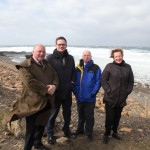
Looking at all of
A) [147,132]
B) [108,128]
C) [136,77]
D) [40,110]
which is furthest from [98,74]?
[136,77]

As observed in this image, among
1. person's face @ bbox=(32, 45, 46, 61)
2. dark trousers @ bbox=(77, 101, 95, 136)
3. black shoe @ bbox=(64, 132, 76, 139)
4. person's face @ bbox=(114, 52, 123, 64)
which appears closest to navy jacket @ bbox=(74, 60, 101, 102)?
dark trousers @ bbox=(77, 101, 95, 136)

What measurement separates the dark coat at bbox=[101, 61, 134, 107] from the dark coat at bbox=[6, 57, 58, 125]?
1.30 metres

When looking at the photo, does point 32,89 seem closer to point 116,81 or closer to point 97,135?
point 116,81

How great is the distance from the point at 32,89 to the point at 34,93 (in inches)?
3.7

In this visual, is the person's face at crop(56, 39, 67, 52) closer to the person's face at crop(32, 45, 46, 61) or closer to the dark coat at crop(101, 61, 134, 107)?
the person's face at crop(32, 45, 46, 61)

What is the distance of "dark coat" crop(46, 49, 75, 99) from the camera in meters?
5.41

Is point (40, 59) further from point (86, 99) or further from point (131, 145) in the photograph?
point (131, 145)

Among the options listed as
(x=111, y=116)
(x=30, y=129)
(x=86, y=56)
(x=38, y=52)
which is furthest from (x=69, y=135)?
(x=38, y=52)

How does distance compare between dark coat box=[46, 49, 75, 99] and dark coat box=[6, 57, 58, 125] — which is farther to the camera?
dark coat box=[46, 49, 75, 99]

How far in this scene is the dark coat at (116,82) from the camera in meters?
5.60

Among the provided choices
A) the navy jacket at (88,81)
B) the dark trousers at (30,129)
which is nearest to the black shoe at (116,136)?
the navy jacket at (88,81)

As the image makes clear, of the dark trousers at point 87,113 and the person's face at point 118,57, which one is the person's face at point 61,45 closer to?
the person's face at point 118,57

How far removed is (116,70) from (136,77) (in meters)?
15.7

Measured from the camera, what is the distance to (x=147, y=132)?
6758mm
